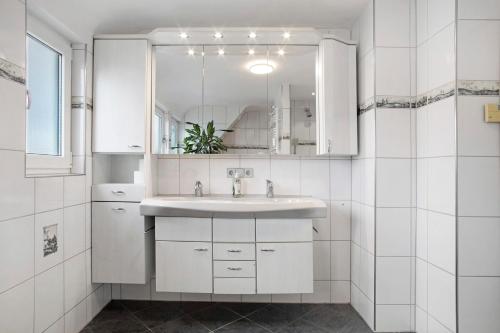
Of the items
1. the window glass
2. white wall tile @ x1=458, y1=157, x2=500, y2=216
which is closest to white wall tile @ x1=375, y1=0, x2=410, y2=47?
white wall tile @ x1=458, y1=157, x2=500, y2=216

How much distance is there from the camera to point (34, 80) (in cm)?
176

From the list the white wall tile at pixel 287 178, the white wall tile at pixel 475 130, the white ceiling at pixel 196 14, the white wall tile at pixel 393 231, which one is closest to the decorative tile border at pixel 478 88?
the white wall tile at pixel 475 130

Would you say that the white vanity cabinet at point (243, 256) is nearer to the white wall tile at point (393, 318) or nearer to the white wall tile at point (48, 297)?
the white wall tile at point (393, 318)

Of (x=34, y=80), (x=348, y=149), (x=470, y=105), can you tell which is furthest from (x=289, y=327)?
(x=34, y=80)

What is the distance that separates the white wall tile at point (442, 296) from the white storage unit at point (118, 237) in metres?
1.89

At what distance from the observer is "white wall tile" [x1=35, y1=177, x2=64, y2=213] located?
5.24 feet

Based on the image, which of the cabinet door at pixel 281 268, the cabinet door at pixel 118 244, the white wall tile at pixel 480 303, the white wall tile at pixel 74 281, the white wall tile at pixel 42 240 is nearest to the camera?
the white wall tile at pixel 480 303

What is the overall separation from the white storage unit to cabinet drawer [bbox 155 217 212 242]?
0.64ft

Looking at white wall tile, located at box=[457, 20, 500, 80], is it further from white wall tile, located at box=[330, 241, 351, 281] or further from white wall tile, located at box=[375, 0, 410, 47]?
white wall tile, located at box=[330, 241, 351, 281]

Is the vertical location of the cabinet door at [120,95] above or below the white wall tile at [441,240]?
above

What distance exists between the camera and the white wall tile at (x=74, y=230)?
1.85 meters

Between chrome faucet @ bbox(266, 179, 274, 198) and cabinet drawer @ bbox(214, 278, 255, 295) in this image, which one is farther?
chrome faucet @ bbox(266, 179, 274, 198)

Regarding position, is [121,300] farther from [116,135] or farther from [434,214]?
[434,214]

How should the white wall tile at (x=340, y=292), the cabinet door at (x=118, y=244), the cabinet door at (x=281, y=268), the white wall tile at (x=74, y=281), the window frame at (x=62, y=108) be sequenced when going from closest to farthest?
1. the window frame at (x=62, y=108)
2. the white wall tile at (x=74, y=281)
3. the cabinet door at (x=281, y=268)
4. the cabinet door at (x=118, y=244)
5. the white wall tile at (x=340, y=292)
